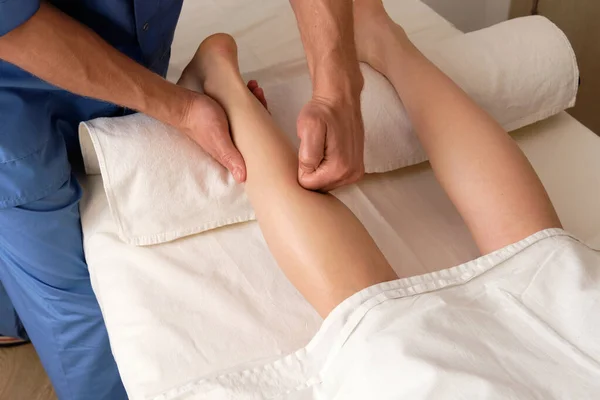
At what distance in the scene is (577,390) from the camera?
69 cm

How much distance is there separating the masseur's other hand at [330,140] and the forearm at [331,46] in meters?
0.01

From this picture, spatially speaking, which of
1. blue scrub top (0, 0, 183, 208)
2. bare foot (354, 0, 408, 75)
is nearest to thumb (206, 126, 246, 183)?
blue scrub top (0, 0, 183, 208)

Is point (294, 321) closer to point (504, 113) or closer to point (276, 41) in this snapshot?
point (504, 113)

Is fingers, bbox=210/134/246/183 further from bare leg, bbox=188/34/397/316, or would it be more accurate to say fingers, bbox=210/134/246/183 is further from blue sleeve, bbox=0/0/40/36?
blue sleeve, bbox=0/0/40/36

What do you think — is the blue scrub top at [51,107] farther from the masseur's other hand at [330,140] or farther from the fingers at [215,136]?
the masseur's other hand at [330,140]

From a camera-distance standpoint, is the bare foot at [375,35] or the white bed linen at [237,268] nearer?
the white bed linen at [237,268]

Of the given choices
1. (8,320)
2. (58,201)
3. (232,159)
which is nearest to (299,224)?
(232,159)

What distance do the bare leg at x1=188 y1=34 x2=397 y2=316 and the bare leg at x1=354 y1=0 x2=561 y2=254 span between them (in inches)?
6.6

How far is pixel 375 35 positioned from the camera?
1.22 meters

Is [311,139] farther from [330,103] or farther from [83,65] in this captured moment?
[83,65]

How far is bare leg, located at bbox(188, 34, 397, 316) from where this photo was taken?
0.85 meters

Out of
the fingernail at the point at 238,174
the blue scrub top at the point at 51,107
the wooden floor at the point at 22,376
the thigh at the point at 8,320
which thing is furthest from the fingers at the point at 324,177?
the wooden floor at the point at 22,376

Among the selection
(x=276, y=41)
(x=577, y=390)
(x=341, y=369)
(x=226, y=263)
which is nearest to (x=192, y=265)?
(x=226, y=263)

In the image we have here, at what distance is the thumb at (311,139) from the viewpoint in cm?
91
